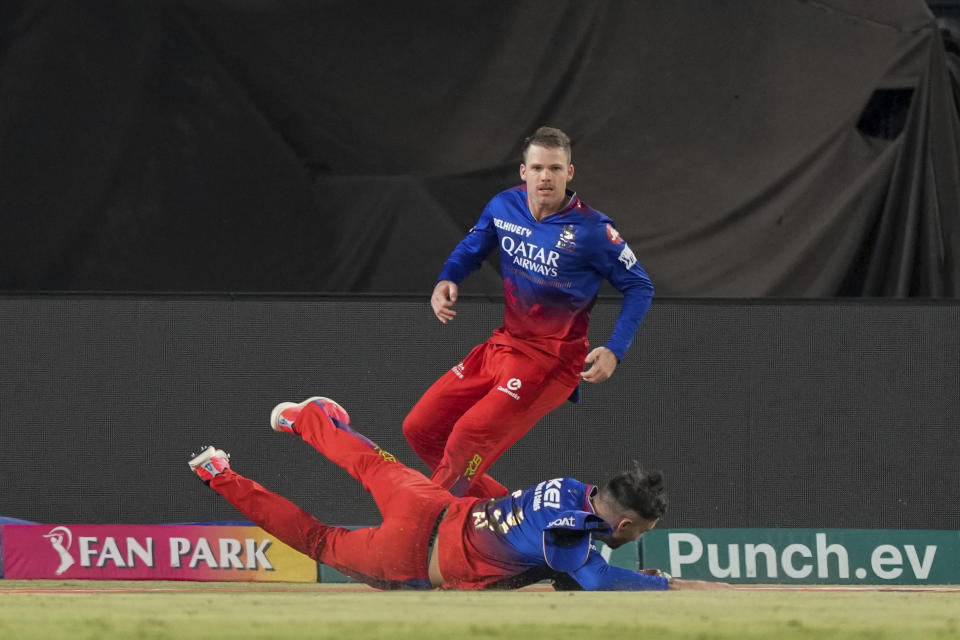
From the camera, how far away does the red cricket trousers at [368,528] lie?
4.78m

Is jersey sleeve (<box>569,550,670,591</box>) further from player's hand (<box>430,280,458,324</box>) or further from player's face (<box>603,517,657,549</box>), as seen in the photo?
player's hand (<box>430,280,458,324</box>)

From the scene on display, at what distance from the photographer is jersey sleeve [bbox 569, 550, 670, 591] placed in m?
4.27

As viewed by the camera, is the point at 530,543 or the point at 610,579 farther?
the point at 530,543

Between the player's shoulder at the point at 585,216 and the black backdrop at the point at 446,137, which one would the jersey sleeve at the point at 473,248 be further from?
the black backdrop at the point at 446,137

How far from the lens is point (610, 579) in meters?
4.32

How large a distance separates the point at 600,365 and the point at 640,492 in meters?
0.73

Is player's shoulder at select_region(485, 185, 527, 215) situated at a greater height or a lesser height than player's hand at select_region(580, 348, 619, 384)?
greater

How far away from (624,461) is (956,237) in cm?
246

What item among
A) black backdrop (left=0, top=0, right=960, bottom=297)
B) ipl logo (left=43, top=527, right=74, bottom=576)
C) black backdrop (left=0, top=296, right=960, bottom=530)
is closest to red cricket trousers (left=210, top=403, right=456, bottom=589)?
black backdrop (left=0, top=296, right=960, bottom=530)

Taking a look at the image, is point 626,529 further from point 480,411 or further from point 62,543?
point 62,543

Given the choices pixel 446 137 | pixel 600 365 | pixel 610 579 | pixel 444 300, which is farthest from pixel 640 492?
pixel 446 137

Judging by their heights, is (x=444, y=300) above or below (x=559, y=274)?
below

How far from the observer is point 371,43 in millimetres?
8008

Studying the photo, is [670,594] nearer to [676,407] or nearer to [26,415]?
[676,407]
